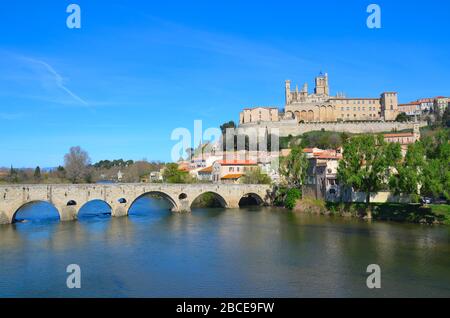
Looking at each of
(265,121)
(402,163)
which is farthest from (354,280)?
(265,121)

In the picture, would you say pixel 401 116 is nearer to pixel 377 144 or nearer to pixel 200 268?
pixel 377 144

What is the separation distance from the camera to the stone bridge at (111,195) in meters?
39.4

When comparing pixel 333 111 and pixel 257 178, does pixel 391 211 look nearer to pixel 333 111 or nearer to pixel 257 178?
pixel 257 178

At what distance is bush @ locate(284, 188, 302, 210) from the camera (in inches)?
2010

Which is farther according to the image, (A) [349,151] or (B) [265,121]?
(B) [265,121]

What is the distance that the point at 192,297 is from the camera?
1942 cm

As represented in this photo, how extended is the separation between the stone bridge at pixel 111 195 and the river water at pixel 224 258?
5.65 ft

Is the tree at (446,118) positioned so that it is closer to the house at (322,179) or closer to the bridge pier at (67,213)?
the house at (322,179)

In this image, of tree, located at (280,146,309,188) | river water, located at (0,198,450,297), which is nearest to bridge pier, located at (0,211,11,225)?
river water, located at (0,198,450,297)

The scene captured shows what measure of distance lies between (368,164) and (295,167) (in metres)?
11.5

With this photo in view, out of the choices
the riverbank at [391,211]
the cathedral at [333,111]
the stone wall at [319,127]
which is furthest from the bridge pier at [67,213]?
the cathedral at [333,111]

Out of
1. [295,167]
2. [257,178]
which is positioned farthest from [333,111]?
[295,167]

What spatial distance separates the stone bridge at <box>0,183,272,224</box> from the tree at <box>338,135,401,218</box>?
46.3 ft
